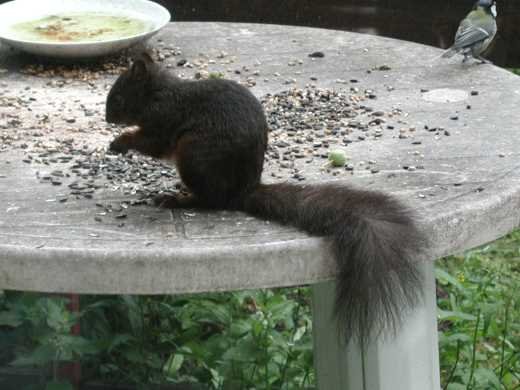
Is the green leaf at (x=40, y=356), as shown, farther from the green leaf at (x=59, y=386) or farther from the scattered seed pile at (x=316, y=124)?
the scattered seed pile at (x=316, y=124)

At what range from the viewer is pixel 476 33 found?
3.67 m

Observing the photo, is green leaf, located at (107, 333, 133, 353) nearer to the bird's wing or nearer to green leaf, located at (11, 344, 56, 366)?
green leaf, located at (11, 344, 56, 366)

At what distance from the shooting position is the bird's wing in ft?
11.4

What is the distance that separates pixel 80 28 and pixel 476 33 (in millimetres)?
1289

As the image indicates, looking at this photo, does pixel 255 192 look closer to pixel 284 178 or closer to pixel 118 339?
pixel 284 178

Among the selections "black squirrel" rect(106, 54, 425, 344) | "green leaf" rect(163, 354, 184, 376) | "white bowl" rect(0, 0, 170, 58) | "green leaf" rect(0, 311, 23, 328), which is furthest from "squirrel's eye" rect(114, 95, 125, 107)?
"green leaf" rect(163, 354, 184, 376)

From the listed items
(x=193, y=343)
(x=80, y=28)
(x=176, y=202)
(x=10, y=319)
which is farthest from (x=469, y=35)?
(x=10, y=319)

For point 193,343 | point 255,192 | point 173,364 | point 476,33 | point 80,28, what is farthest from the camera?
point 476,33

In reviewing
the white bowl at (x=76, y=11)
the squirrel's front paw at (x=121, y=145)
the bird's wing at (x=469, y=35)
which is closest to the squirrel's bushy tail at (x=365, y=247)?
the squirrel's front paw at (x=121, y=145)

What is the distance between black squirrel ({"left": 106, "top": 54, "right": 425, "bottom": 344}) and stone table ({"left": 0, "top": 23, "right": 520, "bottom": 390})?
47 millimetres

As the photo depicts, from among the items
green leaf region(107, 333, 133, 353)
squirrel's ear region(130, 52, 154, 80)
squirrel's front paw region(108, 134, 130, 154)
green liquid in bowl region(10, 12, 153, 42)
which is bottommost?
green leaf region(107, 333, 133, 353)

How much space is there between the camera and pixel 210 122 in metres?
2.33

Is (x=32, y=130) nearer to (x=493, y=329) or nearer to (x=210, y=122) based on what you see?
(x=210, y=122)

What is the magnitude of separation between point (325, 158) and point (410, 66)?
0.86 metres
